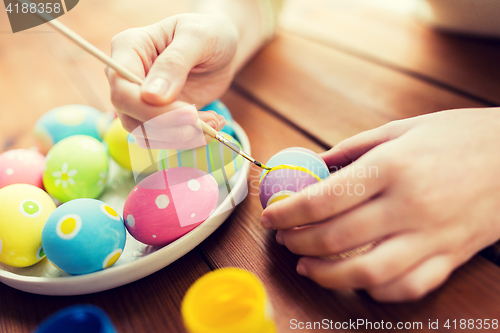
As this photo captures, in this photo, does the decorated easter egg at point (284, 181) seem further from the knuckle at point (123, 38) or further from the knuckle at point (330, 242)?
the knuckle at point (123, 38)

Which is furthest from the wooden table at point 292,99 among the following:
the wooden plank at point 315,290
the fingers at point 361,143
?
the fingers at point 361,143

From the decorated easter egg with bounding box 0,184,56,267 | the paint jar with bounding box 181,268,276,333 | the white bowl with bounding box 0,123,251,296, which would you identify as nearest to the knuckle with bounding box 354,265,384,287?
the paint jar with bounding box 181,268,276,333

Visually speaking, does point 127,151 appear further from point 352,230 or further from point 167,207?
point 352,230

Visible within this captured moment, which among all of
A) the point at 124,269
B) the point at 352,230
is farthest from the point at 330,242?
the point at 124,269

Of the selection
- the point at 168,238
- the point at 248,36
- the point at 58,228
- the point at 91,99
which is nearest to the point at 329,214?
the point at 168,238

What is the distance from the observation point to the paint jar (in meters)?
0.27

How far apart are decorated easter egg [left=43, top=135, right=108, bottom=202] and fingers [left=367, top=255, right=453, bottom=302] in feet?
1.45

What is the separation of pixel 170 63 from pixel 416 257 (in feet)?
1.26

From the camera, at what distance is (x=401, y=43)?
84cm

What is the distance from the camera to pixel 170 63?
44 cm

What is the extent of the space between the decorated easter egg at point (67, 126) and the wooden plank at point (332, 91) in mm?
345

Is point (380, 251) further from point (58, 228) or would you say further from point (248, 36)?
point (248, 36)

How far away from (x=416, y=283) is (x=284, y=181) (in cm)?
19

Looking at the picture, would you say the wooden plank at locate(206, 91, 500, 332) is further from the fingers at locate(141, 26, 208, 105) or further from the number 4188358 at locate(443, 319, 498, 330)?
the fingers at locate(141, 26, 208, 105)
